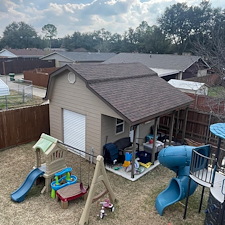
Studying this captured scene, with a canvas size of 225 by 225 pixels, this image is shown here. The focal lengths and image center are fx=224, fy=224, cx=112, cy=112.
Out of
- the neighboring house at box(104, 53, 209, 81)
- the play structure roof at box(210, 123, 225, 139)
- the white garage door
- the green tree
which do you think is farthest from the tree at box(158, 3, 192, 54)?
the play structure roof at box(210, 123, 225, 139)

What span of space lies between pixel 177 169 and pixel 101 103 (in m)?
3.70

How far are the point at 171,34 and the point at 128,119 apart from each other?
54676 mm

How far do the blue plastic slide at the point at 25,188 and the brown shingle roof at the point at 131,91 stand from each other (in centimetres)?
341

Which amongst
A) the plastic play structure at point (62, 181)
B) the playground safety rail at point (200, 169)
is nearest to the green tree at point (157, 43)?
the plastic play structure at point (62, 181)

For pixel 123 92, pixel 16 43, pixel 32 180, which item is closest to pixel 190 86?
pixel 123 92

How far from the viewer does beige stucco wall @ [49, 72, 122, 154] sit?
895 cm

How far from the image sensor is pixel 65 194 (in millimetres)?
6816

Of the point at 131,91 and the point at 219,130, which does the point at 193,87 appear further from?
the point at 219,130

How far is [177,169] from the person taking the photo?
6785mm

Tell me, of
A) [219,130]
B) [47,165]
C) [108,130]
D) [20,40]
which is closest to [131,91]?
[108,130]

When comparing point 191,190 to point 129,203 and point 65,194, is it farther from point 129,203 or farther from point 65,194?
point 65,194

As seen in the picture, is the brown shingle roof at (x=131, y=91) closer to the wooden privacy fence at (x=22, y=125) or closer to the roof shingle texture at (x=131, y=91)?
the roof shingle texture at (x=131, y=91)

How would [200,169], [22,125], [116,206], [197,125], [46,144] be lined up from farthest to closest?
1. [197,125]
2. [22,125]
3. [46,144]
4. [116,206]
5. [200,169]

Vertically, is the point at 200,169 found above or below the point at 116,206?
above
